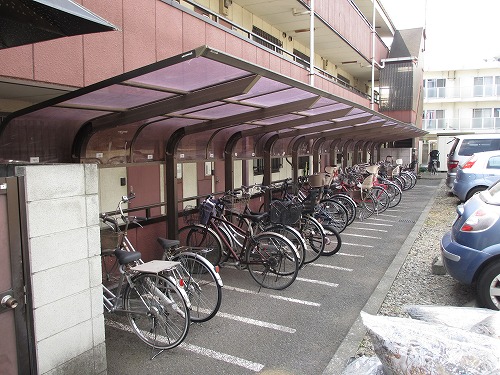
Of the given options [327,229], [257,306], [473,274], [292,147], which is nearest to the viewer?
[473,274]

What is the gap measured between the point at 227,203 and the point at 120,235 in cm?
254

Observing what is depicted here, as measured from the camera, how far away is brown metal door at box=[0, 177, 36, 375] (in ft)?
7.98

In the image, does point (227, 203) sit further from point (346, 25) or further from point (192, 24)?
point (346, 25)

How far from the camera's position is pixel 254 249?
545 centimetres

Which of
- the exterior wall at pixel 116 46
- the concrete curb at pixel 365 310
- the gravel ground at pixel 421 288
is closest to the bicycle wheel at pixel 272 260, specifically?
the concrete curb at pixel 365 310

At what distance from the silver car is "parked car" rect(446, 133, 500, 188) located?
95.2 inches

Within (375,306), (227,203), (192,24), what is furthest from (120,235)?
(192,24)

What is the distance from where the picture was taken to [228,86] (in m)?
4.13

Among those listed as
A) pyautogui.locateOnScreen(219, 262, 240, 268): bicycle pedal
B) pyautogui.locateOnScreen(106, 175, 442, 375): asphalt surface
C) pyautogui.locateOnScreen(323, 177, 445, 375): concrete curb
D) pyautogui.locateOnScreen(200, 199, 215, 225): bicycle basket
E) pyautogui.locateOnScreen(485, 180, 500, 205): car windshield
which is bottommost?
pyautogui.locateOnScreen(106, 175, 442, 375): asphalt surface

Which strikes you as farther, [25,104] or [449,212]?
[449,212]

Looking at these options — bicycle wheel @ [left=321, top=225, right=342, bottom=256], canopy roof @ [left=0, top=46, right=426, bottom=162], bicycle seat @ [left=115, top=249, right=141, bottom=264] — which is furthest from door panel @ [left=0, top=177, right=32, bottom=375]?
bicycle wheel @ [left=321, top=225, right=342, bottom=256]

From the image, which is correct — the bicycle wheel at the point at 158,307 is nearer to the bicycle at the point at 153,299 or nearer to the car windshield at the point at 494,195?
the bicycle at the point at 153,299

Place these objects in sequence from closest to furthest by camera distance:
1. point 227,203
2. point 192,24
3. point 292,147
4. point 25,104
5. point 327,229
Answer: point 25,104 < point 192,24 < point 227,203 < point 327,229 < point 292,147

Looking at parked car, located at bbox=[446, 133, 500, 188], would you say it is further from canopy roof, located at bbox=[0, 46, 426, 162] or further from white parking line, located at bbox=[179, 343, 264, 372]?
white parking line, located at bbox=[179, 343, 264, 372]
